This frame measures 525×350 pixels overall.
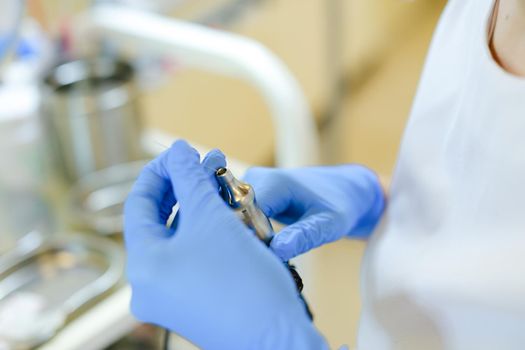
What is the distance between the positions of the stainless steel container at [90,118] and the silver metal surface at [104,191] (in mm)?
13

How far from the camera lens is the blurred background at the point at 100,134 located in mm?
793

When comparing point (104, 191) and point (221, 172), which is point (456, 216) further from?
point (104, 191)

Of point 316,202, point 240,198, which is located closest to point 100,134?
point 316,202

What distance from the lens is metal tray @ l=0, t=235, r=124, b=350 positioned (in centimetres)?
74

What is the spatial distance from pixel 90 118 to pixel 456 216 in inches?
24.4

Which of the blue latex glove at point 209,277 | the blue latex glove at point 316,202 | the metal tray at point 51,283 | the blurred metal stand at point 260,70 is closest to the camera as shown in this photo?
the blue latex glove at point 209,277

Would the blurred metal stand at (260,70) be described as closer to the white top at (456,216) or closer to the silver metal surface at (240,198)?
the white top at (456,216)

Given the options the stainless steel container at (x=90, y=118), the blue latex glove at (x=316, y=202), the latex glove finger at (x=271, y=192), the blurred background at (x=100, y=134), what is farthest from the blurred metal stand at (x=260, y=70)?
the latex glove finger at (x=271, y=192)

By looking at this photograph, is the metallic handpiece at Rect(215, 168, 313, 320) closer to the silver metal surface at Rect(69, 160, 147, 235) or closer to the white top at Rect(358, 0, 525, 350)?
the white top at Rect(358, 0, 525, 350)

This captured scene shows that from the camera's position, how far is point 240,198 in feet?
1.60

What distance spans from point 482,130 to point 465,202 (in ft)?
0.22

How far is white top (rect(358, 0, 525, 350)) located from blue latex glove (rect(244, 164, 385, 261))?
4cm

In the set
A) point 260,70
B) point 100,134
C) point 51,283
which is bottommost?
point 51,283

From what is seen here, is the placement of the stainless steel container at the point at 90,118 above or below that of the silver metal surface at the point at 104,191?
above
